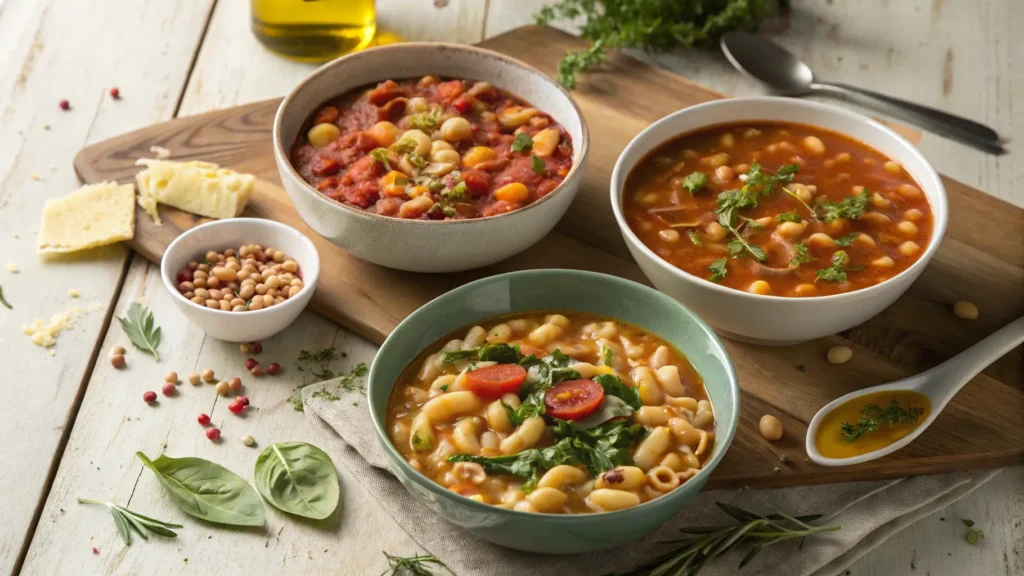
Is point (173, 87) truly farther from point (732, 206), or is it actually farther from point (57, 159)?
point (732, 206)

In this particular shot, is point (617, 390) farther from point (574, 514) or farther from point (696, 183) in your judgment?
point (696, 183)

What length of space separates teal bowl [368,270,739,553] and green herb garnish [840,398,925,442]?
0.49 metres

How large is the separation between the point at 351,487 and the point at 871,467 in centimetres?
165

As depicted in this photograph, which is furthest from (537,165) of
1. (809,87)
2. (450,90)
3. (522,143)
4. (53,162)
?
(53,162)

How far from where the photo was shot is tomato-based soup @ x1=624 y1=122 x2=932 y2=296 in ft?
12.0

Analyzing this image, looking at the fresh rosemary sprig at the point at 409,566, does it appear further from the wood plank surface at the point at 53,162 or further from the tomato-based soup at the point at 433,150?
the tomato-based soup at the point at 433,150

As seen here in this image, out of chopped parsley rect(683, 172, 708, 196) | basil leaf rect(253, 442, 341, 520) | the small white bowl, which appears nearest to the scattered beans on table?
the small white bowl

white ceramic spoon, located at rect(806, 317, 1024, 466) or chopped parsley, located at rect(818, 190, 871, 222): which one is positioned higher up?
chopped parsley, located at rect(818, 190, 871, 222)

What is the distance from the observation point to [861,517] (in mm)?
3334

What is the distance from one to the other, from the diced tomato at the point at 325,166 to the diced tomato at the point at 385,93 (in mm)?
407

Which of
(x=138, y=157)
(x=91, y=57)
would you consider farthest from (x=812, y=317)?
(x=91, y=57)

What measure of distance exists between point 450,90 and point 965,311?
2174 mm

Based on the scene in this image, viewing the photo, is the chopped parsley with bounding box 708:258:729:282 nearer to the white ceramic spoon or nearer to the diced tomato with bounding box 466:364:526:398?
the white ceramic spoon

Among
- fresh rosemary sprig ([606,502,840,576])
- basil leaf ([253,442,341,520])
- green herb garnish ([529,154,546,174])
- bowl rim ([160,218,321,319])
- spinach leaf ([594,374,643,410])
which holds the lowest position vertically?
basil leaf ([253,442,341,520])
